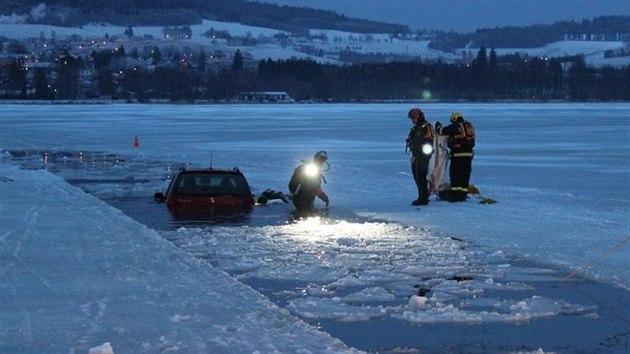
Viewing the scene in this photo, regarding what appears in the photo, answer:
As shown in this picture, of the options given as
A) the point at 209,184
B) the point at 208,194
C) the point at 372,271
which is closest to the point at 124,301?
the point at 372,271

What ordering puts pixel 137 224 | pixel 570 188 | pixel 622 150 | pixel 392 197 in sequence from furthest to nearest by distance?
pixel 622 150, pixel 570 188, pixel 392 197, pixel 137 224

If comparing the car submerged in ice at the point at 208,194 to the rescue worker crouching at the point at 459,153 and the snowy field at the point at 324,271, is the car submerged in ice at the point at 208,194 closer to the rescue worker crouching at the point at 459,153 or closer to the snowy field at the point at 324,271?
the snowy field at the point at 324,271

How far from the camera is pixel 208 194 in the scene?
20266mm

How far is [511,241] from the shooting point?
16.4 meters

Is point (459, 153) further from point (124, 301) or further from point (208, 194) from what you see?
point (124, 301)

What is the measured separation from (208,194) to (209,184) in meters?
0.37

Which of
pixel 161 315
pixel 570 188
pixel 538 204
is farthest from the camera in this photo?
pixel 570 188

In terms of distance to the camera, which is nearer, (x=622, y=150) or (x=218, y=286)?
(x=218, y=286)

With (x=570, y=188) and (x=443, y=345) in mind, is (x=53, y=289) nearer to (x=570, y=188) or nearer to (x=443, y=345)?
(x=443, y=345)

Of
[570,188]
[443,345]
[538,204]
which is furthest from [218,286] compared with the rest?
[570,188]

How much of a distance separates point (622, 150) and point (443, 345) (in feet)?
117

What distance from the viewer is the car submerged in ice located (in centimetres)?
2012

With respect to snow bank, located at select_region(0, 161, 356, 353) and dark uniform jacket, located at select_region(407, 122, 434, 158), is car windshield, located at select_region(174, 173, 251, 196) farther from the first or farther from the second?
dark uniform jacket, located at select_region(407, 122, 434, 158)

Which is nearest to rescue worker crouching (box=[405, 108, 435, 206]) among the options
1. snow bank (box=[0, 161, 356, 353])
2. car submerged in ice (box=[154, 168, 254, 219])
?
car submerged in ice (box=[154, 168, 254, 219])
